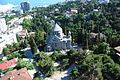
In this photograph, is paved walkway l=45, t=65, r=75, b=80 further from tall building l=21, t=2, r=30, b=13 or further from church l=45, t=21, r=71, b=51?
tall building l=21, t=2, r=30, b=13

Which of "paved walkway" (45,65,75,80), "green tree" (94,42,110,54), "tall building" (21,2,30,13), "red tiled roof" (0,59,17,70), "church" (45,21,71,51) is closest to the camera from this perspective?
"paved walkway" (45,65,75,80)

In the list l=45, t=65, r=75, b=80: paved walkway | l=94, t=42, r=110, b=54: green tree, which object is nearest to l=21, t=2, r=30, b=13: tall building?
l=94, t=42, r=110, b=54: green tree

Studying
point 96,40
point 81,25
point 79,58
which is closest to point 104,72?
point 79,58

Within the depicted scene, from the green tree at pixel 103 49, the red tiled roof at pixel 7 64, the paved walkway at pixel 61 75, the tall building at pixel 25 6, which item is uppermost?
the tall building at pixel 25 6

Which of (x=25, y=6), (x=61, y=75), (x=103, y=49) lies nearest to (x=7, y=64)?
(x=61, y=75)

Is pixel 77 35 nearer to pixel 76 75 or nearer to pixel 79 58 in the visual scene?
pixel 79 58

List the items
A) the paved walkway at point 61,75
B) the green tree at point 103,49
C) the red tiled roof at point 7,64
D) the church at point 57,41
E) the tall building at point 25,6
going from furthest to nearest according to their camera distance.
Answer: the tall building at point 25,6 → the church at point 57,41 → the red tiled roof at point 7,64 → the green tree at point 103,49 → the paved walkway at point 61,75

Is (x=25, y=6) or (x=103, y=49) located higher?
(x=25, y=6)

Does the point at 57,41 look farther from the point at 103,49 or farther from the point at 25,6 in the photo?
the point at 25,6

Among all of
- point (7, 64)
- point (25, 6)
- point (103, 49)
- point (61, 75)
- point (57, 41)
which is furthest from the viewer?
point (25, 6)

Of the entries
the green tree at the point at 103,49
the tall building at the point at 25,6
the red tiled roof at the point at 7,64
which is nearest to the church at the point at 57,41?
the red tiled roof at the point at 7,64

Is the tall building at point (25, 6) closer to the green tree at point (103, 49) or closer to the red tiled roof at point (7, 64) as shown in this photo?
the red tiled roof at point (7, 64)

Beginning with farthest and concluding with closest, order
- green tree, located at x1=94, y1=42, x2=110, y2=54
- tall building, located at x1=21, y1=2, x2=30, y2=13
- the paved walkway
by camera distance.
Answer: tall building, located at x1=21, y1=2, x2=30, y2=13, green tree, located at x1=94, y1=42, x2=110, y2=54, the paved walkway
